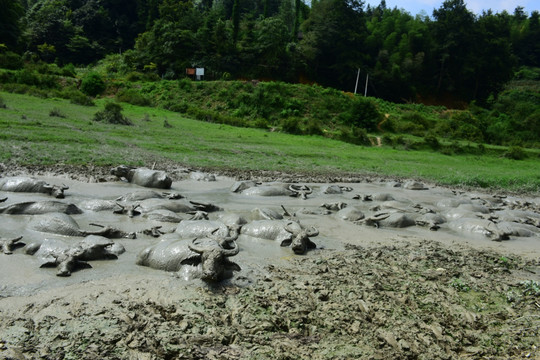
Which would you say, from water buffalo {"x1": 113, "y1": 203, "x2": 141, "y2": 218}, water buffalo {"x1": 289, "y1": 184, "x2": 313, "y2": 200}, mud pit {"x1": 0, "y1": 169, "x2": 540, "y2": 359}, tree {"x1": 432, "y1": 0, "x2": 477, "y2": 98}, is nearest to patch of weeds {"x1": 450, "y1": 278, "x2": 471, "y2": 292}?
mud pit {"x1": 0, "y1": 169, "x2": 540, "y2": 359}

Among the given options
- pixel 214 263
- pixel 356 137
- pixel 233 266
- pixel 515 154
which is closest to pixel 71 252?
pixel 214 263

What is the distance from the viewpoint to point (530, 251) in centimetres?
843

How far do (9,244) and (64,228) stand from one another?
39.4 inches

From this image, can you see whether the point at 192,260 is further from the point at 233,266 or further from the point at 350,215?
the point at 350,215

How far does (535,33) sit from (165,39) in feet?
277

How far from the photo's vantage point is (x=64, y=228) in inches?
272

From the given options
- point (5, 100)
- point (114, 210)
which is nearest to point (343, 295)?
point (114, 210)

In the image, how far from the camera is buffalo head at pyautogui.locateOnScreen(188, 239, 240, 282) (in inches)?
205

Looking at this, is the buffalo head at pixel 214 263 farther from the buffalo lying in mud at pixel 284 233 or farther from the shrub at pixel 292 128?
the shrub at pixel 292 128

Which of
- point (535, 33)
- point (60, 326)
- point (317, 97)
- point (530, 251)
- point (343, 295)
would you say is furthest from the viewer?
point (535, 33)

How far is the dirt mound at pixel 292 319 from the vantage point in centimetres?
398

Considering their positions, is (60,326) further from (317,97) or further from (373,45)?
(373,45)

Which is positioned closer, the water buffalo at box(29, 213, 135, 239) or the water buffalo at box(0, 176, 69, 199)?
the water buffalo at box(29, 213, 135, 239)

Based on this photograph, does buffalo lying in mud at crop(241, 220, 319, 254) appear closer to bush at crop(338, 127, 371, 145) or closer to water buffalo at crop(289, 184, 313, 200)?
water buffalo at crop(289, 184, 313, 200)
